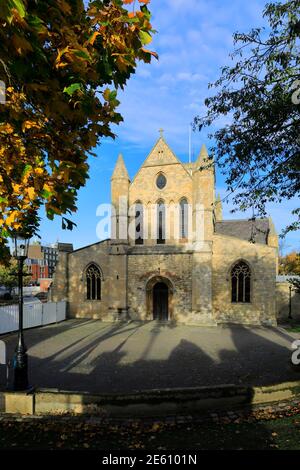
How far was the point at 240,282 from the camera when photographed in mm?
20688

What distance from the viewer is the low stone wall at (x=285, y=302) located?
22.0 meters

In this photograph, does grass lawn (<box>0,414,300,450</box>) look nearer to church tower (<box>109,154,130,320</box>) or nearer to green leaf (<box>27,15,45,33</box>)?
green leaf (<box>27,15,45,33</box>)

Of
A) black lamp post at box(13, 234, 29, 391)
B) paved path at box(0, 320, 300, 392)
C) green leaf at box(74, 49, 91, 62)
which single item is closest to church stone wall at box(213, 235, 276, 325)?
paved path at box(0, 320, 300, 392)

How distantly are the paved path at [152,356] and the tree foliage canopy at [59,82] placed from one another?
6.63m

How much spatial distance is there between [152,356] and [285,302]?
46.8ft

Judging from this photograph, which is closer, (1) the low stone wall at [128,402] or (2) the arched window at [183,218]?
(1) the low stone wall at [128,402]

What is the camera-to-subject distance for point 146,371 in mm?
10039

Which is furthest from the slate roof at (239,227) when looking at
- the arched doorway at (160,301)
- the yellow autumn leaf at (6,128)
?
the yellow autumn leaf at (6,128)

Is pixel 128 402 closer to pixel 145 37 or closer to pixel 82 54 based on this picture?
pixel 82 54

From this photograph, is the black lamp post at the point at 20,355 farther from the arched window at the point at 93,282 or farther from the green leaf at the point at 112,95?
the arched window at the point at 93,282

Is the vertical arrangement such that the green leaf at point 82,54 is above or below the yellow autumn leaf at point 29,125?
above

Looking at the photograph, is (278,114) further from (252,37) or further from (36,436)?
(36,436)

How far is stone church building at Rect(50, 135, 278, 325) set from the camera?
66.3 ft

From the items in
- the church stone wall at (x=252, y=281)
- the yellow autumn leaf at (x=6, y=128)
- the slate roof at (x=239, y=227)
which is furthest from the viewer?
the slate roof at (x=239, y=227)
